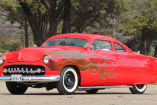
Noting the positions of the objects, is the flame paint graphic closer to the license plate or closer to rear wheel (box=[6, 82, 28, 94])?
the license plate

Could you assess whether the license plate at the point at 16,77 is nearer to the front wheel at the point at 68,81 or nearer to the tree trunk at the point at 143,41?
the front wheel at the point at 68,81

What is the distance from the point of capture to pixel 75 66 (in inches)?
440

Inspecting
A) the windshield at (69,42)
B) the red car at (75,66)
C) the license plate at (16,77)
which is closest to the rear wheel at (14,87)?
the red car at (75,66)

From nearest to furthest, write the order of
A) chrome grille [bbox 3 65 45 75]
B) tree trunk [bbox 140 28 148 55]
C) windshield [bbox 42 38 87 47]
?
chrome grille [bbox 3 65 45 75] < windshield [bbox 42 38 87 47] < tree trunk [bbox 140 28 148 55]

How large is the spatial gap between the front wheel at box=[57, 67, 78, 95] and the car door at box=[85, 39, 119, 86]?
0.66 metres

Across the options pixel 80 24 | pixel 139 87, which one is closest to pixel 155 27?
pixel 80 24

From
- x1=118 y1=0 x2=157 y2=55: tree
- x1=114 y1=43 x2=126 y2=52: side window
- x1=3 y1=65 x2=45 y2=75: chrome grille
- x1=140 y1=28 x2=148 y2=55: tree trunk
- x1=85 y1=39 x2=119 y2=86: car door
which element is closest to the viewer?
x1=3 y1=65 x2=45 y2=75: chrome grille

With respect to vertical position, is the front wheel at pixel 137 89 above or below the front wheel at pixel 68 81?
below

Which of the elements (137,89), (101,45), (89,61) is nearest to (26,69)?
(89,61)

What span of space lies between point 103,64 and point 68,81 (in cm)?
145

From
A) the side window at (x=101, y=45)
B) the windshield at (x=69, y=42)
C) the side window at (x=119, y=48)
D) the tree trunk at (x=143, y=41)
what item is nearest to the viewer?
the windshield at (x=69, y=42)

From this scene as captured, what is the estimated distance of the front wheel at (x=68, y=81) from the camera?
10.7 metres

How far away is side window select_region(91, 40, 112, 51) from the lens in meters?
12.1

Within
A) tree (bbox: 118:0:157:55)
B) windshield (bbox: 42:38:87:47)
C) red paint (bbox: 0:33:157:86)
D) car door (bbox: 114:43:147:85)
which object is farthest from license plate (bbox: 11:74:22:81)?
tree (bbox: 118:0:157:55)
